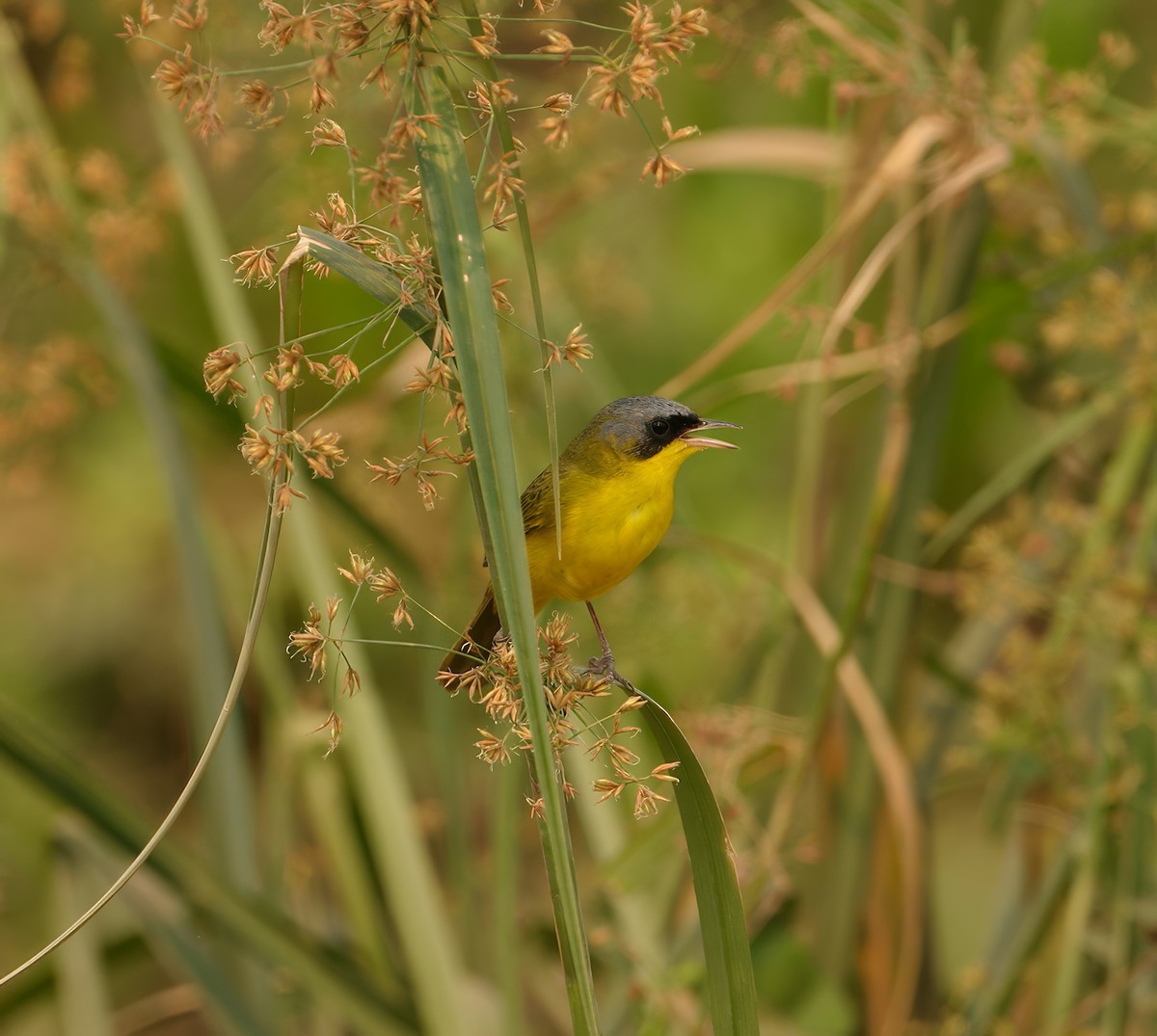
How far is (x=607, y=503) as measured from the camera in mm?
1888

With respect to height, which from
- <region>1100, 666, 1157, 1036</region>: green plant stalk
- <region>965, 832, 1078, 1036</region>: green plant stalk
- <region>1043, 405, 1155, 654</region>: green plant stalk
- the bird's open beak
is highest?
the bird's open beak

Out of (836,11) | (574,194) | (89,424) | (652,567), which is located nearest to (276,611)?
(652,567)

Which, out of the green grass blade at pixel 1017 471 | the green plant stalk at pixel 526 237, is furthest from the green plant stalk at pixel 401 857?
the green plant stalk at pixel 526 237

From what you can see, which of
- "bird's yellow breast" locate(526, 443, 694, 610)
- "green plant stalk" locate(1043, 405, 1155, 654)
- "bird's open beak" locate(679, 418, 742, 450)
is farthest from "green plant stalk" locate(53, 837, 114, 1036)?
"green plant stalk" locate(1043, 405, 1155, 654)

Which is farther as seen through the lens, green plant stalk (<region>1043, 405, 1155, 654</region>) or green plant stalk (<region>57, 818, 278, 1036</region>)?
green plant stalk (<region>1043, 405, 1155, 654</region>)

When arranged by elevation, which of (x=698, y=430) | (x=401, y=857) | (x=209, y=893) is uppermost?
(x=698, y=430)

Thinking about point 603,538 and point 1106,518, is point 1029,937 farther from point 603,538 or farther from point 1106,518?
point 603,538

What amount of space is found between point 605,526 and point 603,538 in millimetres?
29

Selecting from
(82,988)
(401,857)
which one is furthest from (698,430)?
(82,988)

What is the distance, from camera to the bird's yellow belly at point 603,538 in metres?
1.83

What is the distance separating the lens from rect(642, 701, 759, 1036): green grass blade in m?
1.16

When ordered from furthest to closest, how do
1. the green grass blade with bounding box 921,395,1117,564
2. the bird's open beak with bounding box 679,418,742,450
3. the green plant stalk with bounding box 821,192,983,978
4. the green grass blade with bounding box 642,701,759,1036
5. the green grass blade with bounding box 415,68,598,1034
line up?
1. the green plant stalk with bounding box 821,192,983,978
2. the green grass blade with bounding box 921,395,1117,564
3. the bird's open beak with bounding box 679,418,742,450
4. the green grass blade with bounding box 642,701,759,1036
5. the green grass blade with bounding box 415,68,598,1034

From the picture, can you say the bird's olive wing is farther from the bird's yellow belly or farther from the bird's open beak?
the bird's open beak

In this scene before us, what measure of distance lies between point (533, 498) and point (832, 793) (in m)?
1.13
